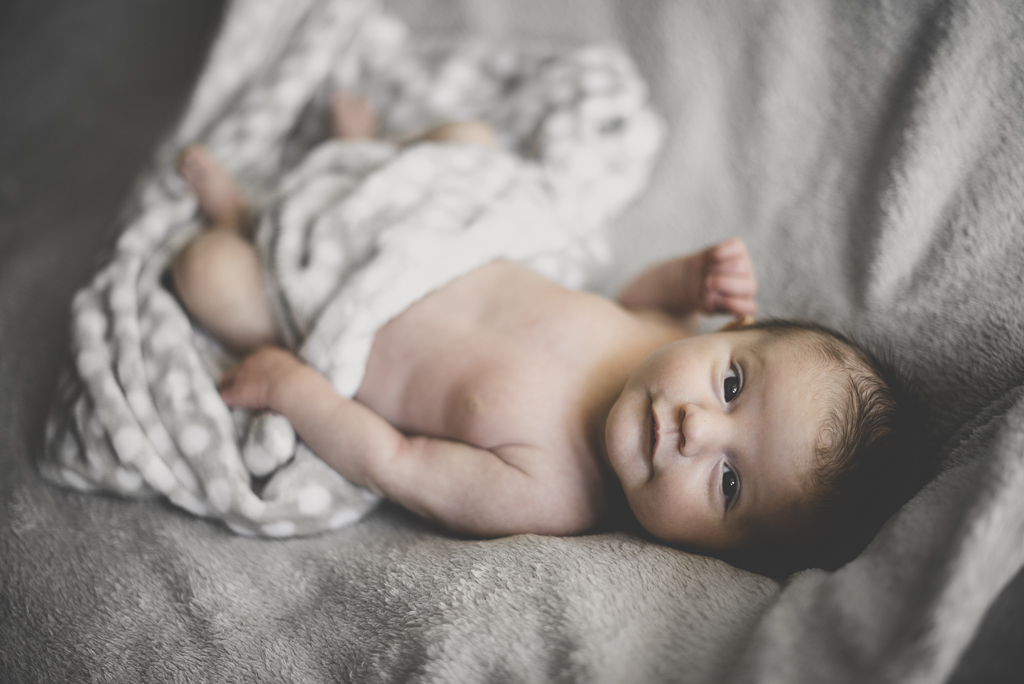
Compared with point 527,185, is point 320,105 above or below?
above

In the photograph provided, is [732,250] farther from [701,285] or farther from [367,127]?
[367,127]

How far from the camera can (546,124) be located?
1397 millimetres

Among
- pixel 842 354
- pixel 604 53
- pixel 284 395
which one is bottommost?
pixel 284 395

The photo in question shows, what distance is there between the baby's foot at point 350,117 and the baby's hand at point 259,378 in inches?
23.6

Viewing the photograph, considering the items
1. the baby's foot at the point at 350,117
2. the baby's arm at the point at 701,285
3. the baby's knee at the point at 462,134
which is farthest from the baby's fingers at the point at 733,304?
the baby's foot at the point at 350,117

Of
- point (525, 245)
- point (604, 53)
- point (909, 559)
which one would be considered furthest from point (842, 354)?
point (604, 53)

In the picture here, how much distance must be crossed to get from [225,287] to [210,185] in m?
0.25

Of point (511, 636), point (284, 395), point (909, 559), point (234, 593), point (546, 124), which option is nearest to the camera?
point (909, 559)

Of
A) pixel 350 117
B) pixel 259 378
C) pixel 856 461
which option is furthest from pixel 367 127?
pixel 856 461

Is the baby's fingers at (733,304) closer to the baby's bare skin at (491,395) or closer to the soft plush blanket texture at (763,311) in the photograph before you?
the baby's bare skin at (491,395)

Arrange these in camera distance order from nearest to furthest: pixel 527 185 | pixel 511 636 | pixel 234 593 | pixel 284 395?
pixel 511 636 → pixel 234 593 → pixel 284 395 → pixel 527 185

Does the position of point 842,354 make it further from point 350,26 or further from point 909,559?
point 350,26

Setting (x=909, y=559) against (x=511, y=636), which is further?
(x=511, y=636)

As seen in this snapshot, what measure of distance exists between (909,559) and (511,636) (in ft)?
1.32
